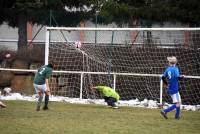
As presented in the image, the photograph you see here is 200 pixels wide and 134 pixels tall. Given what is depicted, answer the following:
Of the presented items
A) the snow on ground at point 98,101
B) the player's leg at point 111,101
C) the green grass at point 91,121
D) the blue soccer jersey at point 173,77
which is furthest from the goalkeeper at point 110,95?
the blue soccer jersey at point 173,77

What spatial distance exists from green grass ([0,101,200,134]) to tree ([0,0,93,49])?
770 centimetres

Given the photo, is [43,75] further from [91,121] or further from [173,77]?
[173,77]

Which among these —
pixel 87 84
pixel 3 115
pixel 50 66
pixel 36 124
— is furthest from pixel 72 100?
pixel 36 124

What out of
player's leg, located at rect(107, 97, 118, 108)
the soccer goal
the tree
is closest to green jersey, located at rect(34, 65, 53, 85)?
player's leg, located at rect(107, 97, 118, 108)

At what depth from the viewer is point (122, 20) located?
25969mm

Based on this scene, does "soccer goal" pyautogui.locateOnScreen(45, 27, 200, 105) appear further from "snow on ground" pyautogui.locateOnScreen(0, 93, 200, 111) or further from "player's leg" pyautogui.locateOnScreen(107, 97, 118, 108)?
"player's leg" pyautogui.locateOnScreen(107, 97, 118, 108)

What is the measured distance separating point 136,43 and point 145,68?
124 centimetres

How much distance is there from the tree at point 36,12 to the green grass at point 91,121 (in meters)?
7.70

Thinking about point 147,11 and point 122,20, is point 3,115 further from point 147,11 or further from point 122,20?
point 122,20

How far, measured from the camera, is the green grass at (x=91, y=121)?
44.8 ft

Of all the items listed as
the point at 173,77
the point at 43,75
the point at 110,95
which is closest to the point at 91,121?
the point at 173,77

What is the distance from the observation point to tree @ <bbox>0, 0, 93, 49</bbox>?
87.3 ft

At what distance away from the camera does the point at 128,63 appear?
23.9 metres

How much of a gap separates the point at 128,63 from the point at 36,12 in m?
5.57
